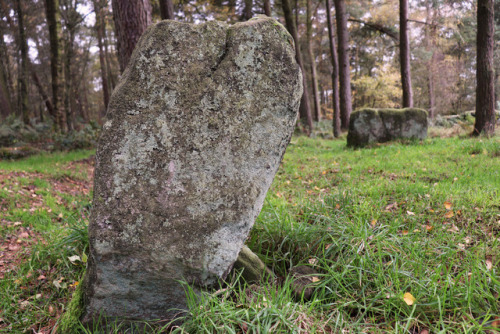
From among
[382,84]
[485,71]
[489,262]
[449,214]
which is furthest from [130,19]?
[382,84]

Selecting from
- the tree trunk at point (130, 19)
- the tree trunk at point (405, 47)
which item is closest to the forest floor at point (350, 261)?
the tree trunk at point (130, 19)

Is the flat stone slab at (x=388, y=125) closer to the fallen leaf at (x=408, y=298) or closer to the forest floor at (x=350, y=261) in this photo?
the forest floor at (x=350, y=261)

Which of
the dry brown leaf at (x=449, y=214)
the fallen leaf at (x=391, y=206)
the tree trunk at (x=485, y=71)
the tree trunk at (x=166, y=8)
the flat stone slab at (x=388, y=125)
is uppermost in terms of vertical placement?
the tree trunk at (x=166, y=8)

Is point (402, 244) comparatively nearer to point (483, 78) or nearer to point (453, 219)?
point (453, 219)

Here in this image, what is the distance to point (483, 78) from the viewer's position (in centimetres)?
719

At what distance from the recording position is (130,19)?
16.5 ft

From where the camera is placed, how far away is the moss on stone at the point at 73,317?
2.01 meters

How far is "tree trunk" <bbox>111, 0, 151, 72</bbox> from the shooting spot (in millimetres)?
5012

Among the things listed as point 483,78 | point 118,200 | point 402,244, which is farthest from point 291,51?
point 483,78

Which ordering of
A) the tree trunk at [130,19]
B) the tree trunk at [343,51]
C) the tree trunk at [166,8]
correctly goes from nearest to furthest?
the tree trunk at [130,19]
the tree trunk at [166,8]
the tree trunk at [343,51]

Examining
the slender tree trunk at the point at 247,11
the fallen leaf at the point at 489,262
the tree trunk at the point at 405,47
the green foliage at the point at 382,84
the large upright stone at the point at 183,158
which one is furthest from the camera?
the green foliage at the point at 382,84

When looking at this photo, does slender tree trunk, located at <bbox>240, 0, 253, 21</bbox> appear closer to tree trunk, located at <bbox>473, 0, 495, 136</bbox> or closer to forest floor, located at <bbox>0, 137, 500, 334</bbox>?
tree trunk, located at <bbox>473, 0, 495, 136</bbox>

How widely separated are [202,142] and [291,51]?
99 centimetres

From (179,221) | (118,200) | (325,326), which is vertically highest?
(118,200)
